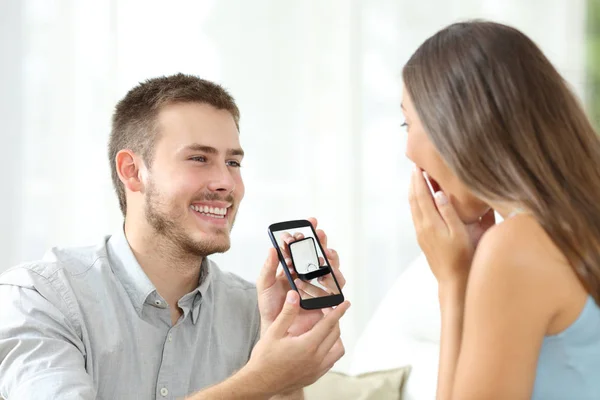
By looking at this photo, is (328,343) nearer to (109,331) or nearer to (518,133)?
(109,331)

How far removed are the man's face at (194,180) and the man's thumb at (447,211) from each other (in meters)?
0.75

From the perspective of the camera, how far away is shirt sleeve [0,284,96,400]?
1655 millimetres

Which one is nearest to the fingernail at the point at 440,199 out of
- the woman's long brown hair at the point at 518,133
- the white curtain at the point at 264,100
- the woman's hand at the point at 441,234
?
the woman's hand at the point at 441,234

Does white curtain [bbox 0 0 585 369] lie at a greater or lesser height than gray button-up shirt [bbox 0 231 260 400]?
greater

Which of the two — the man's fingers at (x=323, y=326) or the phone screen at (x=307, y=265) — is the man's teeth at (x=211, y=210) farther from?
the man's fingers at (x=323, y=326)

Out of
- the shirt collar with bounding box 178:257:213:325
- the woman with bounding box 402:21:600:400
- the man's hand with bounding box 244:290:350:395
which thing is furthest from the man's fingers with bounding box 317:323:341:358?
the shirt collar with bounding box 178:257:213:325

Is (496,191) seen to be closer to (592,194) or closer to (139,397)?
(592,194)

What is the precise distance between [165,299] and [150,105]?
54 cm

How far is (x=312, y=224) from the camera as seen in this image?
188cm

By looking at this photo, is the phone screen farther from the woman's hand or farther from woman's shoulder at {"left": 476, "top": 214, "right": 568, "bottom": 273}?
woman's shoulder at {"left": 476, "top": 214, "right": 568, "bottom": 273}

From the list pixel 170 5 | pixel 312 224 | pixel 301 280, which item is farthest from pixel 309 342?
pixel 170 5

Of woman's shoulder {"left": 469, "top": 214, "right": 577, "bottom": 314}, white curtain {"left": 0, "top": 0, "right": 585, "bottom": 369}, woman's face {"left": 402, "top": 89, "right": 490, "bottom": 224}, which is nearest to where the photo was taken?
woman's shoulder {"left": 469, "top": 214, "right": 577, "bottom": 314}

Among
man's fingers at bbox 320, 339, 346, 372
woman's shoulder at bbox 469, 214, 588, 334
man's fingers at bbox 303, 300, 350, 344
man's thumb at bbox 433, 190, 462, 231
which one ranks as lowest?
man's fingers at bbox 320, 339, 346, 372

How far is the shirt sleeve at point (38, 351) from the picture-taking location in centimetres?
166
